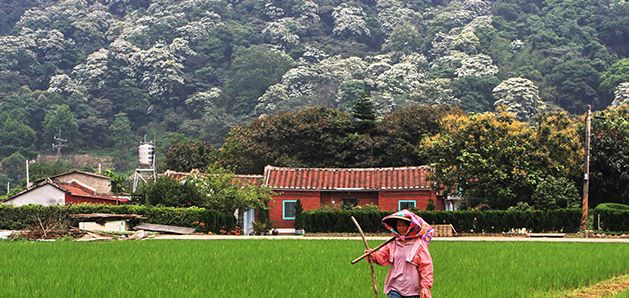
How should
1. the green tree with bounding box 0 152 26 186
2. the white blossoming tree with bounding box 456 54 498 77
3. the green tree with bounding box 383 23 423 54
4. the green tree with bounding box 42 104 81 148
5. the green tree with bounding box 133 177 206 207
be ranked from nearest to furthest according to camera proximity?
the green tree with bounding box 133 177 206 207
the green tree with bounding box 0 152 26 186
the green tree with bounding box 42 104 81 148
the white blossoming tree with bounding box 456 54 498 77
the green tree with bounding box 383 23 423 54

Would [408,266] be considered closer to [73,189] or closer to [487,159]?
[487,159]

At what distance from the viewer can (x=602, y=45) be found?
105875mm

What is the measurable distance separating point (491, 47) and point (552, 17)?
31.8 feet

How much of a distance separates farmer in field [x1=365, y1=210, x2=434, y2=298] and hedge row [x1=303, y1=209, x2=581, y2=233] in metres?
21.3

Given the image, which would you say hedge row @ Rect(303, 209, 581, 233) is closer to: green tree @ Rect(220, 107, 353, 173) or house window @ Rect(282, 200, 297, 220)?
house window @ Rect(282, 200, 297, 220)

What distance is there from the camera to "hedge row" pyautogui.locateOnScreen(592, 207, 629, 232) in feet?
98.0

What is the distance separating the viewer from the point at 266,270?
14.7 meters

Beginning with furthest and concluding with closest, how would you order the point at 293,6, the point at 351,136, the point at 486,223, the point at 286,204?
the point at 293,6 → the point at 351,136 → the point at 286,204 → the point at 486,223

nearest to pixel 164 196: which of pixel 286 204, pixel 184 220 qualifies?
pixel 184 220

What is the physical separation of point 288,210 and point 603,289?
27.4m

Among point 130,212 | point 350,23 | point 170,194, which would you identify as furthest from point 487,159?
point 350,23

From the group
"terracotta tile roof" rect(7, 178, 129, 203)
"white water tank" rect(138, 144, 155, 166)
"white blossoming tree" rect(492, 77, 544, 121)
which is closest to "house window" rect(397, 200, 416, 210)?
"terracotta tile roof" rect(7, 178, 129, 203)

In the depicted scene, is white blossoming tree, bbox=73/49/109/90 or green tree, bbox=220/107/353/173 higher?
white blossoming tree, bbox=73/49/109/90

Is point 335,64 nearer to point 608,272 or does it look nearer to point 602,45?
point 602,45
